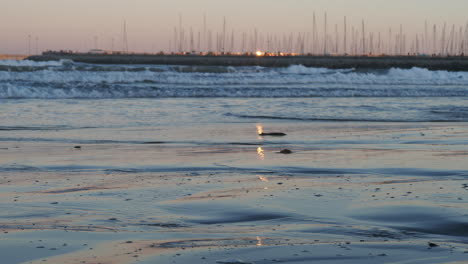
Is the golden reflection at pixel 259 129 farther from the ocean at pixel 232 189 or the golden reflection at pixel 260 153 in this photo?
the golden reflection at pixel 260 153

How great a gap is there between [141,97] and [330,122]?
11.6 meters

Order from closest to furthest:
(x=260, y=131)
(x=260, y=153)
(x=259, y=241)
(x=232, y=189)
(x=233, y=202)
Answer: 1. (x=259, y=241)
2. (x=233, y=202)
3. (x=232, y=189)
4. (x=260, y=153)
5. (x=260, y=131)

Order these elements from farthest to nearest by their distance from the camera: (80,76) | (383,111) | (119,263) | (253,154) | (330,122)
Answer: (80,76), (383,111), (330,122), (253,154), (119,263)

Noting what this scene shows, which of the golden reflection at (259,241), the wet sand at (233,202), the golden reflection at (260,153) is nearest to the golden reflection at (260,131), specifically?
the wet sand at (233,202)

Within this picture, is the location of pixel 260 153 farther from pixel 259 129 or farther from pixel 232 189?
pixel 259 129

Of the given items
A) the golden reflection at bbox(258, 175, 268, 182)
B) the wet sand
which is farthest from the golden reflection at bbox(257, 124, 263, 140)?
the golden reflection at bbox(258, 175, 268, 182)

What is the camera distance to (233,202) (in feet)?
24.1

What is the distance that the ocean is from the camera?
18.3ft

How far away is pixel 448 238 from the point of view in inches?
232

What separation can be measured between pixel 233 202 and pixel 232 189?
0.78m

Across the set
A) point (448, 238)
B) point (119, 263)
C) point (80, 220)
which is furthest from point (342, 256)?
point (80, 220)

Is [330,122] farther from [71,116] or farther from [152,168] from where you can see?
[152,168]

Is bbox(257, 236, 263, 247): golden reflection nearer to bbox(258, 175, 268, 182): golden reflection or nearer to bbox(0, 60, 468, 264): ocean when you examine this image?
bbox(0, 60, 468, 264): ocean

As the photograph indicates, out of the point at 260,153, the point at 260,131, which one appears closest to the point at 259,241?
the point at 260,153
